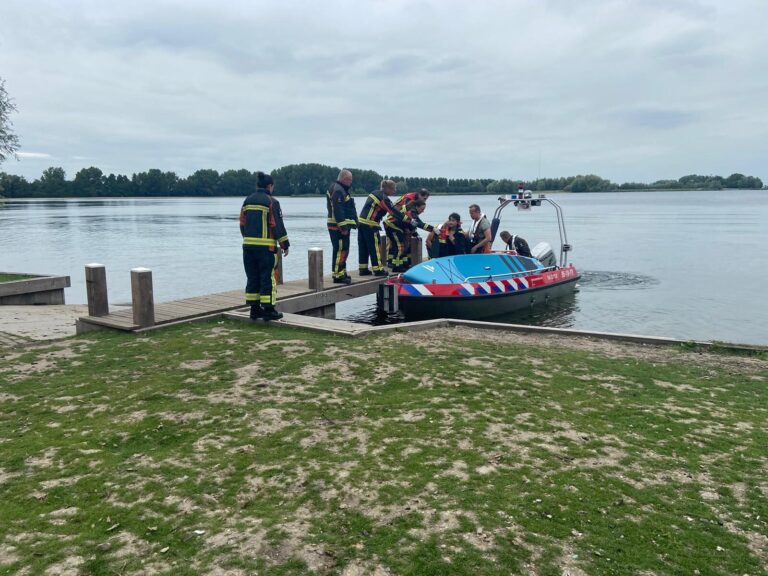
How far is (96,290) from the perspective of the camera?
28.9 feet

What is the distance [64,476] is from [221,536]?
1.36 metres

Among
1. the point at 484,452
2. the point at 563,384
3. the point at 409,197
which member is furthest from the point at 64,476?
the point at 409,197

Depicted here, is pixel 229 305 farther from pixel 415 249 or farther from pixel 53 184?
pixel 53 184

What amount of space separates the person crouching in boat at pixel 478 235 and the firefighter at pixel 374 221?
5.62 ft

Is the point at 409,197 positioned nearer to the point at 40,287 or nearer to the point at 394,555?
the point at 40,287

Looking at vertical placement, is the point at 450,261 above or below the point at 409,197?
below

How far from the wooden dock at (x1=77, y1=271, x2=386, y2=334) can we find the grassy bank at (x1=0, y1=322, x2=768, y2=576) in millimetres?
1794

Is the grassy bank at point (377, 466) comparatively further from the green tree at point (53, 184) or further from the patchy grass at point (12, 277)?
the green tree at point (53, 184)

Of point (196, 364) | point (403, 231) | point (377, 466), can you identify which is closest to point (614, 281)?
point (403, 231)

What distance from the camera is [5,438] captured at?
4469 millimetres

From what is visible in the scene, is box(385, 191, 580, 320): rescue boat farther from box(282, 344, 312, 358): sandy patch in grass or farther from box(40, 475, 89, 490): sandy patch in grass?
box(40, 475, 89, 490): sandy patch in grass

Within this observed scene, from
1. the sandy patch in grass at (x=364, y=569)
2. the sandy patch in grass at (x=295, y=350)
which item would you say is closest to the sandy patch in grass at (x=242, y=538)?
the sandy patch in grass at (x=364, y=569)

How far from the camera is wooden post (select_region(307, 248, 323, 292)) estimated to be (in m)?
11.8

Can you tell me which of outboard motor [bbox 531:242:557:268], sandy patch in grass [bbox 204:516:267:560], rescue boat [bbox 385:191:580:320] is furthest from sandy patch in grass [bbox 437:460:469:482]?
outboard motor [bbox 531:242:557:268]
